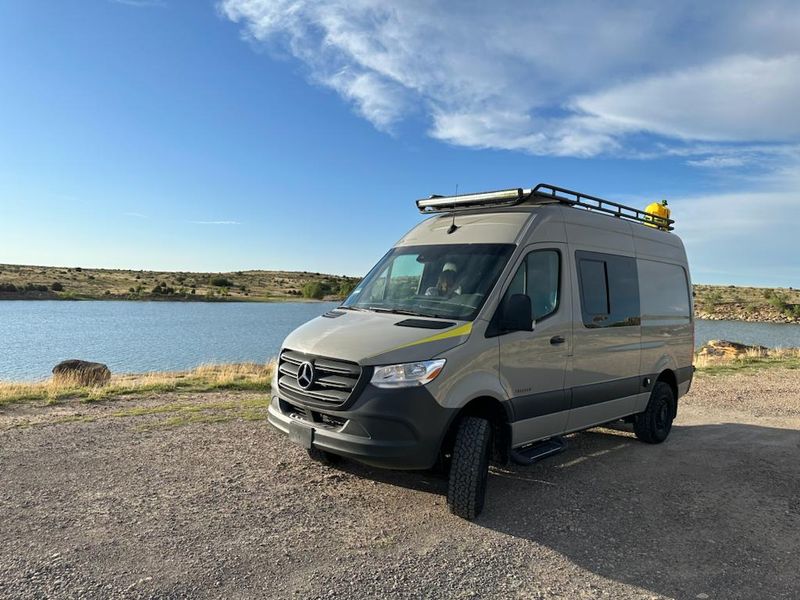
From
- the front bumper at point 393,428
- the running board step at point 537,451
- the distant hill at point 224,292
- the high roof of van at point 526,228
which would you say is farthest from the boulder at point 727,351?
the distant hill at point 224,292

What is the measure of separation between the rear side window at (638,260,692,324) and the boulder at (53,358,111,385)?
39.4 feet

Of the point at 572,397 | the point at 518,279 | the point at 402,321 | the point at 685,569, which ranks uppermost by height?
the point at 518,279

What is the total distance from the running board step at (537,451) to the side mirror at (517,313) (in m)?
1.24

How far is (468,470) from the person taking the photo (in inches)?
187

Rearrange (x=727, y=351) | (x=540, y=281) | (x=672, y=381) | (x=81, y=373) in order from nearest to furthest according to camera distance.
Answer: (x=540, y=281)
(x=672, y=381)
(x=81, y=373)
(x=727, y=351)

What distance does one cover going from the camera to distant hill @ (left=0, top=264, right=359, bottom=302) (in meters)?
60.4

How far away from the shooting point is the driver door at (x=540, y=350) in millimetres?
5328

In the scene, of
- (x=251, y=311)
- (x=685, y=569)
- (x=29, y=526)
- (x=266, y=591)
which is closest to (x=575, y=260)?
(x=685, y=569)

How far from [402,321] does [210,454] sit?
3.13 meters

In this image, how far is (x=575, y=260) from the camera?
6207 mm

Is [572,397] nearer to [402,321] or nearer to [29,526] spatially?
[402,321]

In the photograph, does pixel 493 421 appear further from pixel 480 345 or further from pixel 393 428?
pixel 393 428

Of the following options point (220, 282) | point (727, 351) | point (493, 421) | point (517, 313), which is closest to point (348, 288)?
point (493, 421)

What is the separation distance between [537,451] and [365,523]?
1897mm
